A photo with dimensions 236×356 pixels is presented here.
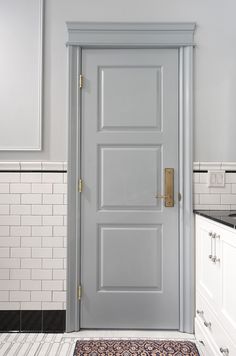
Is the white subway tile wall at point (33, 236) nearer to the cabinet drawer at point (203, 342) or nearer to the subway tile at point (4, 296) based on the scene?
the subway tile at point (4, 296)

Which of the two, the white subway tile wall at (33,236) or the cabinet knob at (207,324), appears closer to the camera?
the cabinet knob at (207,324)

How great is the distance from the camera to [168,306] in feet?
7.95

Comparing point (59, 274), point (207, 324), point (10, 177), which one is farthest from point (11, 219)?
point (207, 324)

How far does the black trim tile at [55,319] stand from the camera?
2.41 metres

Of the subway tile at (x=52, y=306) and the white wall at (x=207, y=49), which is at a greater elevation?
the white wall at (x=207, y=49)

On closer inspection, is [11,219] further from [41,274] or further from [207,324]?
[207,324]

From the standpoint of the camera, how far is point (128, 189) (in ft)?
8.05

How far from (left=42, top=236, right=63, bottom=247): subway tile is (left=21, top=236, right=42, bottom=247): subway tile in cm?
4

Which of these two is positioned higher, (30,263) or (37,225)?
(37,225)

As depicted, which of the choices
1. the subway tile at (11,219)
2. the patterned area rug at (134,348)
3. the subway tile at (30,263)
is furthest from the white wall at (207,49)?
the patterned area rug at (134,348)

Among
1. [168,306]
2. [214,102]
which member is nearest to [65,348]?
[168,306]

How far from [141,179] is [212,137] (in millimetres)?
626

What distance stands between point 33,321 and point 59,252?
551mm

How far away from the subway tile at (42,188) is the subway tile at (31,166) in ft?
0.40
